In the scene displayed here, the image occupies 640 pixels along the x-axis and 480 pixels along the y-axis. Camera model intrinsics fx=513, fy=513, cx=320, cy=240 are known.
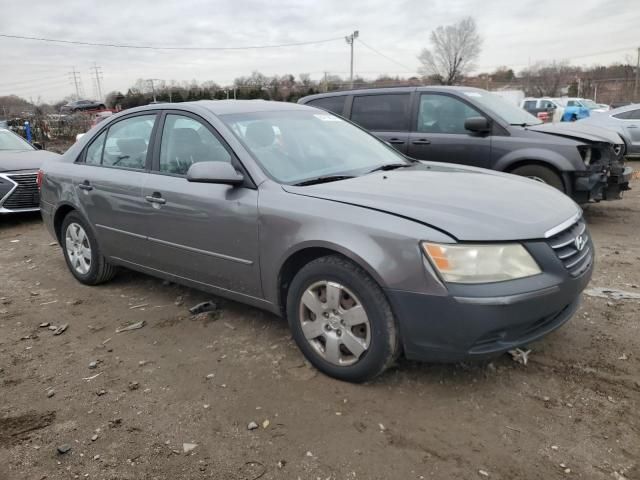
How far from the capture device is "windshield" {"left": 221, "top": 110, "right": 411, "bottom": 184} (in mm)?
3391

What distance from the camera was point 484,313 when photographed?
2469mm

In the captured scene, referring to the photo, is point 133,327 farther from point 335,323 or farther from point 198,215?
point 335,323

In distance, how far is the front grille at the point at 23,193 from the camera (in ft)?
25.0

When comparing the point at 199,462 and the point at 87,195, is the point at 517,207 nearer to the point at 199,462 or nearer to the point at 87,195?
the point at 199,462

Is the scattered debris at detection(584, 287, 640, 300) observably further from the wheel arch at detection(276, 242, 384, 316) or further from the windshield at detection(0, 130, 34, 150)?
the windshield at detection(0, 130, 34, 150)

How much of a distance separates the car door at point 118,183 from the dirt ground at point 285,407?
0.68 meters

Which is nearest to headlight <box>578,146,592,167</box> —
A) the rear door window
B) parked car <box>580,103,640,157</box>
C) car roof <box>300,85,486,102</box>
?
the rear door window

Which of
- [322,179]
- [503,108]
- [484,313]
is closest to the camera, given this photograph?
[484,313]

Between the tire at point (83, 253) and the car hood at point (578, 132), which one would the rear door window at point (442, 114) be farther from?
the tire at point (83, 253)

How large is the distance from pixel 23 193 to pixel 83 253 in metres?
Result: 3.74

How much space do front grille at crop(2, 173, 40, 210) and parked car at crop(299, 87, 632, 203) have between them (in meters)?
4.99

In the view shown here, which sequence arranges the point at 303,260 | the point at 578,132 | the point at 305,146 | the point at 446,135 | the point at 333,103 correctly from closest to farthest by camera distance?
the point at 303,260 < the point at 305,146 < the point at 578,132 < the point at 446,135 < the point at 333,103

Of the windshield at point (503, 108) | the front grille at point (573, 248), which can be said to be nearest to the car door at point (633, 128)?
the windshield at point (503, 108)

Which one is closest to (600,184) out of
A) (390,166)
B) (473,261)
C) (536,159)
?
(536,159)
